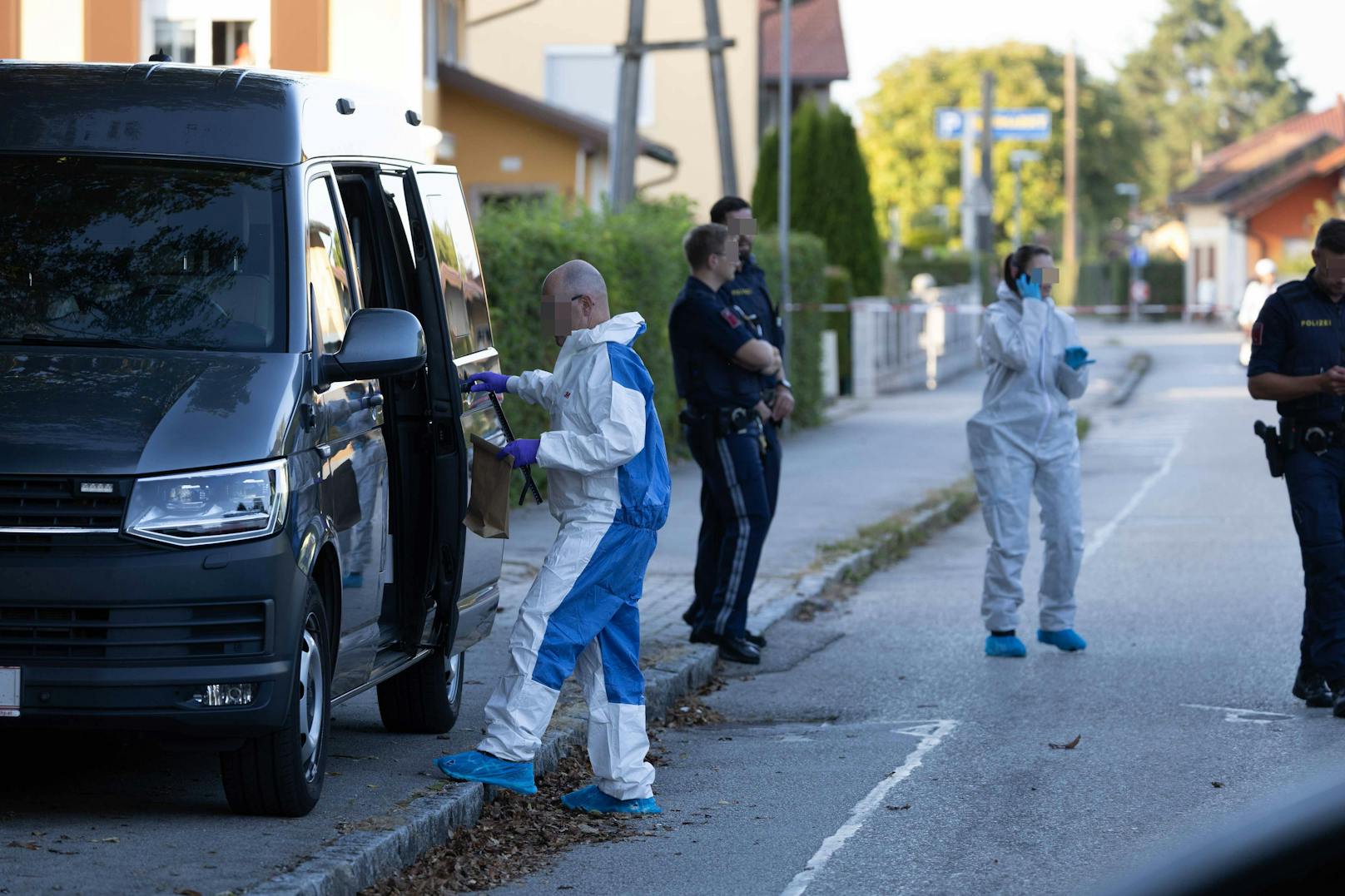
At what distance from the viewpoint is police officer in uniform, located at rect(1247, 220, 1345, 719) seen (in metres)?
8.49

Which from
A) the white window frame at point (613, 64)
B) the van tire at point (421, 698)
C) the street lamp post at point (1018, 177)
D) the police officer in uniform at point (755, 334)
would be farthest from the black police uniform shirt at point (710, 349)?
the street lamp post at point (1018, 177)

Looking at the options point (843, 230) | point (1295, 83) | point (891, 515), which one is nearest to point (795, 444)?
point (891, 515)

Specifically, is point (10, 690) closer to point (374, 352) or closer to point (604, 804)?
point (374, 352)

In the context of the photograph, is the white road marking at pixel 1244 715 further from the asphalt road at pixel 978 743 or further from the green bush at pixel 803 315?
the green bush at pixel 803 315

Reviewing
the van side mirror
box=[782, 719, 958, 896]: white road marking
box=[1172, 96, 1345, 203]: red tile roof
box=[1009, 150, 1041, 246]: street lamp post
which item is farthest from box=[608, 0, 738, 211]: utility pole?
box=[1009, 150, 1041, 246]: street lamp post

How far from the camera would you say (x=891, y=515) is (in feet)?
51.5

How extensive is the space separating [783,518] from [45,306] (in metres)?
9.81

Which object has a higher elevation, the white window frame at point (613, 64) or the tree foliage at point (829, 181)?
the white window frame at point (613, 64)

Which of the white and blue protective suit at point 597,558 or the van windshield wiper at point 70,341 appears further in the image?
the white and blue protective suit at point 597,558

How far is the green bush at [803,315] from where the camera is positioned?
894 inches

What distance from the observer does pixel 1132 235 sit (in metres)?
119

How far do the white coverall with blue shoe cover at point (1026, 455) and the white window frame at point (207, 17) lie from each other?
1158cm

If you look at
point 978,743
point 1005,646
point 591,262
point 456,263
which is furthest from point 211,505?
point 591,262

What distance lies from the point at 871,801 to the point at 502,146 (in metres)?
25.5
